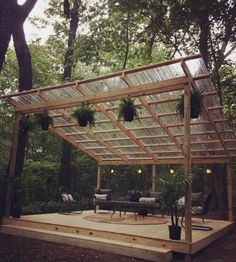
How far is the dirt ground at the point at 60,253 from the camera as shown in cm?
539

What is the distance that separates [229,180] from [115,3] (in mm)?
7069

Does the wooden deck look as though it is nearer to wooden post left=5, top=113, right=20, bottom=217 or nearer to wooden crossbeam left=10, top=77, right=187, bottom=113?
wooden post left=5, top=113, right=20, bottom=217

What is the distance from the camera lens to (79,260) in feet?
17.5

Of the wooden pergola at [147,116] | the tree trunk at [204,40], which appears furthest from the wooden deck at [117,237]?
the tree trunk at [204,40]

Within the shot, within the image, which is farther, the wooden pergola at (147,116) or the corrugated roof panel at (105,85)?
the corrugated roof panel at (105,85)

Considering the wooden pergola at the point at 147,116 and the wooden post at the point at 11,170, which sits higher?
the wooden pergola at the point at 147,116

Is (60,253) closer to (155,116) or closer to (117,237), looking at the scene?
(117,237)

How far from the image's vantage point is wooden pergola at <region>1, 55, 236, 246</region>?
20.2ft

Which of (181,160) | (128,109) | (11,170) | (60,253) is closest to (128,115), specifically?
(128,109)

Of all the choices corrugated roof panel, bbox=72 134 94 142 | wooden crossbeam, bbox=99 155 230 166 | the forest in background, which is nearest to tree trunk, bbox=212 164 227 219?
the forest in background

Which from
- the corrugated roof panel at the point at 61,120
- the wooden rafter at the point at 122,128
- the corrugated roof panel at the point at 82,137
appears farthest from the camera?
the corrugated roof panel at the point at 82,137

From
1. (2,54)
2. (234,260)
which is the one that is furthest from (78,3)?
(234,260)

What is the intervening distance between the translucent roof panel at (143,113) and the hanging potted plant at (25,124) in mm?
209

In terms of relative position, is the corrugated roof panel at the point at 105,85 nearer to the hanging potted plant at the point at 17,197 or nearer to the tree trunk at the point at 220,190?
the hanging potted plant at the point at 17,197
